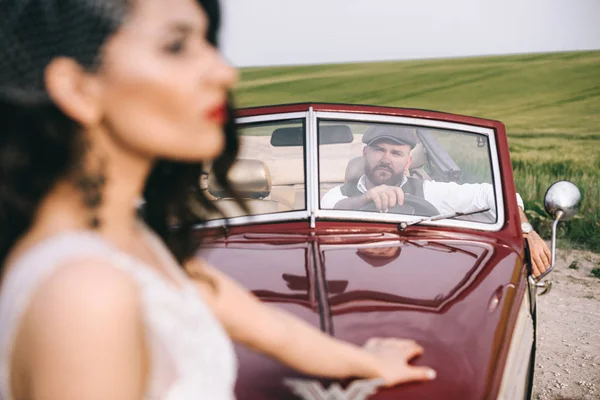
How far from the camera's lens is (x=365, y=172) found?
3.06m

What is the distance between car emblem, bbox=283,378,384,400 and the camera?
1354 mm

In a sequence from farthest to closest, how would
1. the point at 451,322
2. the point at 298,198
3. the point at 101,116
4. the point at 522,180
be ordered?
the point at 522,180, the point at 298,198, the point at 451,322, the point at 101,116

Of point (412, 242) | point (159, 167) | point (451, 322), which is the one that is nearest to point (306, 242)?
point (412, 242)

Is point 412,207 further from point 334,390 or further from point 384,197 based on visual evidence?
point 334,390

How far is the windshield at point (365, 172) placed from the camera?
291 cm

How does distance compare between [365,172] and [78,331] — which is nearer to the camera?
[78,331]

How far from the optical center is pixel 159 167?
1205mm

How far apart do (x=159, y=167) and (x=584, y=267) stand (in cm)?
629

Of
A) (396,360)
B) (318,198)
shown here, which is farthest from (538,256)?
(396,360)

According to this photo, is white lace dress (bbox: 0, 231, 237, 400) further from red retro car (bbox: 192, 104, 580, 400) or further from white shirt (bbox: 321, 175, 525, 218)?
white shirt (bbox: 321, 175, 525, 218)

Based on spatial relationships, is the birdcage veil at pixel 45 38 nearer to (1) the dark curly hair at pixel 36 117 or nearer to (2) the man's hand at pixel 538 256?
(1) the dark curly hair at pixel 36 117

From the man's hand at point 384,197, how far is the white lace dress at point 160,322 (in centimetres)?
190

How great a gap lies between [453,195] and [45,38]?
7.81ft

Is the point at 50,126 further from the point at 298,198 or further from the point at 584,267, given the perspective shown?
the point at 584,267
